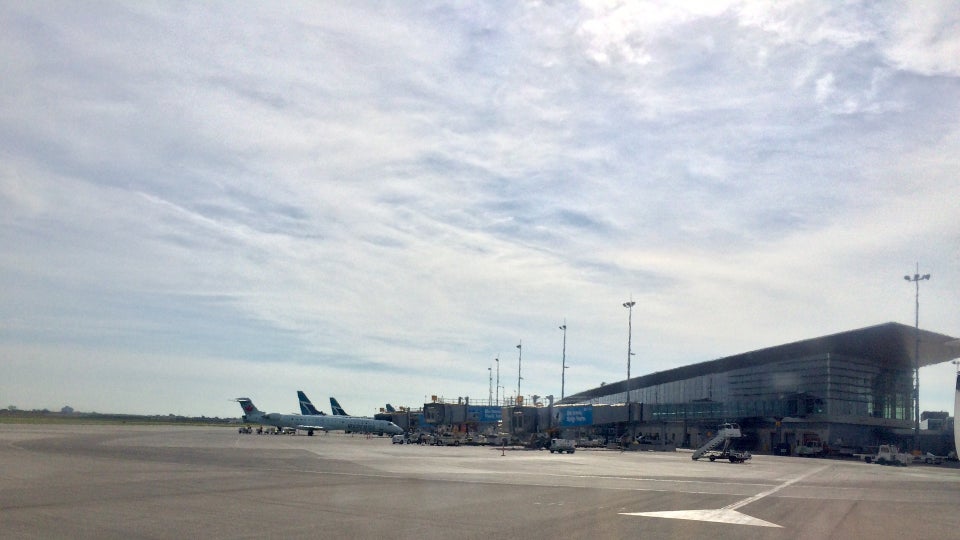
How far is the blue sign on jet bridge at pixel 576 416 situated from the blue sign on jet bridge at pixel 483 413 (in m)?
14.5

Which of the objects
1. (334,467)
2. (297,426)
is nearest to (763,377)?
(297,426)

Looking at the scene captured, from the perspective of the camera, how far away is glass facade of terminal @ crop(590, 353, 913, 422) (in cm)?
10512

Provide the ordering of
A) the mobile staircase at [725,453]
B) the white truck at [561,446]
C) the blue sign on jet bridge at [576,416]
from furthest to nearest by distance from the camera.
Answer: the blue sign on jet bridge at [576,416] → the white truck at [561,446] → the mobile staircase at [725,453]

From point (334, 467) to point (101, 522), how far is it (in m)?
24.6

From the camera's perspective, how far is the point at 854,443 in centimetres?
10538

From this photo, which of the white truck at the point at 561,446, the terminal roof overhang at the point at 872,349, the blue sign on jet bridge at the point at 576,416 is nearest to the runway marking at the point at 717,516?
the white truck at the point at 561,446

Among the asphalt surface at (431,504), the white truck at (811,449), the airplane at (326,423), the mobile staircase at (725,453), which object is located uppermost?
the asphalt surface at (431,504)

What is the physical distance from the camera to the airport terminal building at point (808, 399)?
102m

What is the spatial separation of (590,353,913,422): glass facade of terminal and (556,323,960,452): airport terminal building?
0.14 meters

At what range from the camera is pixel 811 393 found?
106438 mm

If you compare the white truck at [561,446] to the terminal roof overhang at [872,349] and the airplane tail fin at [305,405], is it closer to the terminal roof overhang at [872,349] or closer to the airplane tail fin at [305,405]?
the terminal roof overhang at [872,349]

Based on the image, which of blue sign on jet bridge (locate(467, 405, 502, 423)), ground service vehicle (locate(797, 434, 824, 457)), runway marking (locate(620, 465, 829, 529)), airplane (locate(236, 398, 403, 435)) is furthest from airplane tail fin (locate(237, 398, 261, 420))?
runway marking (locate(620, 465, 829, 529))

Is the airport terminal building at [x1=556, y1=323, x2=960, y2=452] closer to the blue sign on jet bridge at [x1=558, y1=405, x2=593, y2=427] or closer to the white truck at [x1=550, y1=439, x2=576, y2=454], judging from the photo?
the blue sign on jet bridge at [x1=558, y1=405, x2=593, y2=427]

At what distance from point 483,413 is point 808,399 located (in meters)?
48.8
